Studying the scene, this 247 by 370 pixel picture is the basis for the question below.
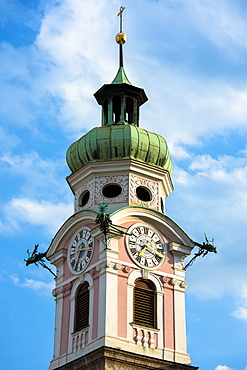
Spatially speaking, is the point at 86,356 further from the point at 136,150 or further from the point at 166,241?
the point at 136,150

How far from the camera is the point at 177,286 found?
34.4 meters

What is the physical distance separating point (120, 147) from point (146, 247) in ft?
14.1

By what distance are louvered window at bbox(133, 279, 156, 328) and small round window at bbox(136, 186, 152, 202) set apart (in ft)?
12.2

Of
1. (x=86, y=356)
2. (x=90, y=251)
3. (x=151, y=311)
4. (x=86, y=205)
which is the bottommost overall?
(x=86, y=356)

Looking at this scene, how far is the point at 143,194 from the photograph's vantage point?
36312 millimetres

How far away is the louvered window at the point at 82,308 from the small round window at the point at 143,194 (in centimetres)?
437

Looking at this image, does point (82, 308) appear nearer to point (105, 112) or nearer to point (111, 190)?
point (111, 190)

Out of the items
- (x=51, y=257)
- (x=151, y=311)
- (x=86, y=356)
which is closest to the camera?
(x=86, y=356)

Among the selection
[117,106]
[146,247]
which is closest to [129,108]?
[117,106]

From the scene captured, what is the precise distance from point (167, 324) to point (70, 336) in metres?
3.49

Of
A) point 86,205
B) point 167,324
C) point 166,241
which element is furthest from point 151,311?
point 86,205

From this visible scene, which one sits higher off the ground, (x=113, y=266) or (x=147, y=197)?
(x=147, y=197)

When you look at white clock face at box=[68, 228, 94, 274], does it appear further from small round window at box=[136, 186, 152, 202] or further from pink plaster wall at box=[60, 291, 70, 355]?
small round window at box=[136, 186, 152, 202]

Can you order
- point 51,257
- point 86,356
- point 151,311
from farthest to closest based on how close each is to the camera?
point 51,257, point 151,311, point 86,356
